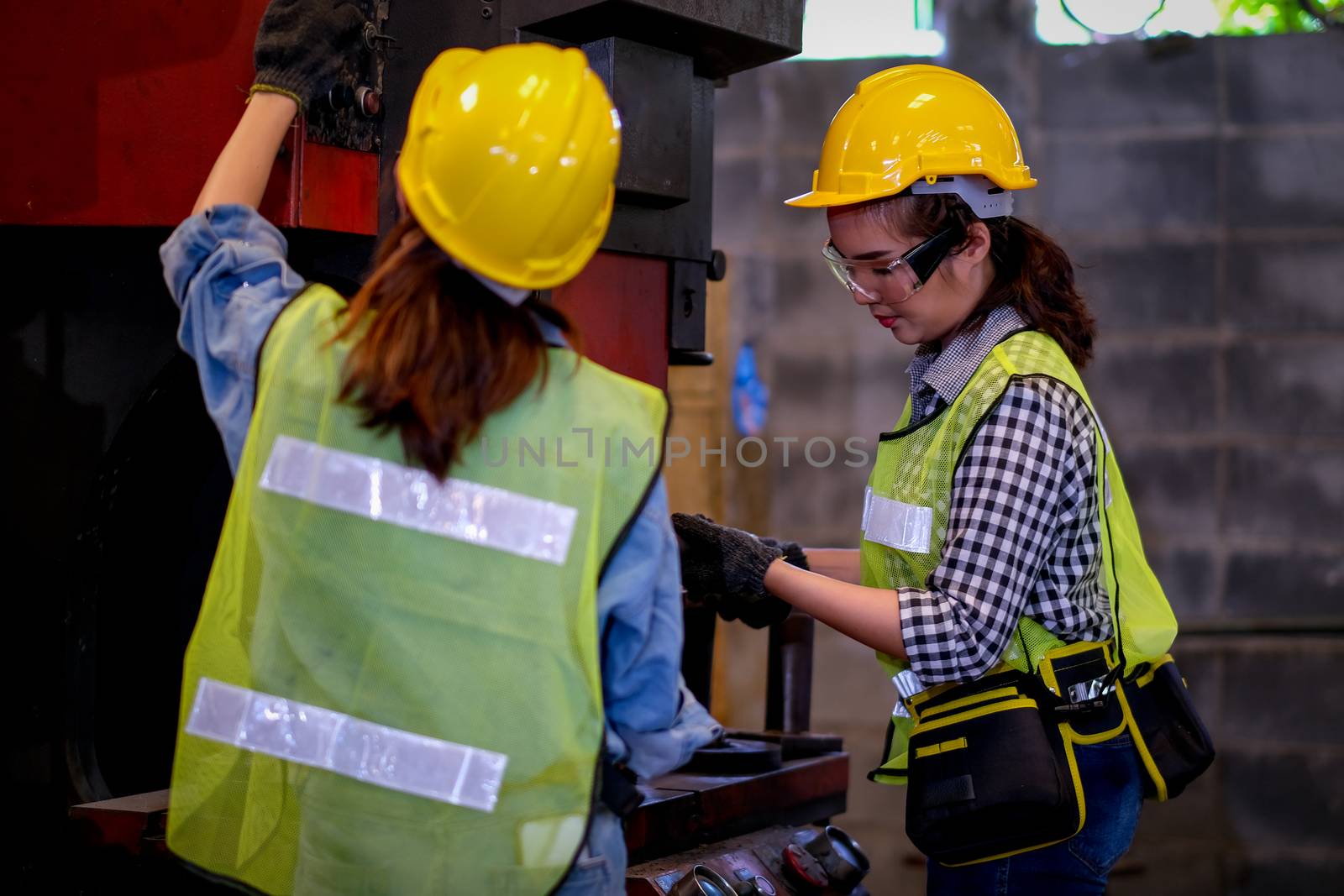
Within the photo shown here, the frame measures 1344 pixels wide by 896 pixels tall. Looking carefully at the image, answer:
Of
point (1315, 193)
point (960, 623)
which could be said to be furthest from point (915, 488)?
point (1315, 193)

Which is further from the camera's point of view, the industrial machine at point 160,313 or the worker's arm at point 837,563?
the worker's arm at point 837,563

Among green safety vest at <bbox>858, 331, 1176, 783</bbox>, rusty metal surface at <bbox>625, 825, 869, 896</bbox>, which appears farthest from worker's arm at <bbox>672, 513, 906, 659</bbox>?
rusty metal surface at <bbox>625, 825, 869, 896</bbox>

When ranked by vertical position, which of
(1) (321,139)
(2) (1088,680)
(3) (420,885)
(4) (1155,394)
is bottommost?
(3) (420,885)

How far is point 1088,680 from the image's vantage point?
1.67 meters

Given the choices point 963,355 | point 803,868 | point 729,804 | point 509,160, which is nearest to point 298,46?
point 509,160

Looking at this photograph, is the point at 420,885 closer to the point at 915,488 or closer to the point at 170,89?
the point at 915,488

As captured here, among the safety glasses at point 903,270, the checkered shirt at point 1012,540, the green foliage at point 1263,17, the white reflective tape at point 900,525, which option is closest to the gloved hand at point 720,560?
the white reflective tape at point 900,525

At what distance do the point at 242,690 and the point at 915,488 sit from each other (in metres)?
0.93

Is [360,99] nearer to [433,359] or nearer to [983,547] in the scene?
[433,359]

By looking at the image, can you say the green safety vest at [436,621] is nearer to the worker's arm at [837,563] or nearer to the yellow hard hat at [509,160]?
the yellow hard hat at [509,160]

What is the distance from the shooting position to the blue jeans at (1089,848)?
5.52ft

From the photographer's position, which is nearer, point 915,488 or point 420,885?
point 420,885

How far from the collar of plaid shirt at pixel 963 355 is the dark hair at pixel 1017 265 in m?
0.02

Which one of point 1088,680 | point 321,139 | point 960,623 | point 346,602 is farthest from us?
point 321,139
